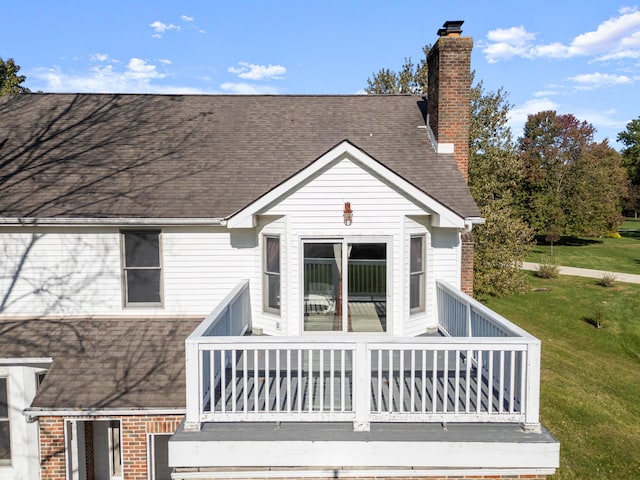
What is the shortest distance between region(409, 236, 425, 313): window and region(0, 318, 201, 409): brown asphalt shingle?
477 centimetres

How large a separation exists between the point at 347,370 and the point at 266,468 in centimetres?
247

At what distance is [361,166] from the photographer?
8.67 metres

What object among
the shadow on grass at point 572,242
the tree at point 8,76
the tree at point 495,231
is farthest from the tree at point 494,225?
the shadow on grass at point 572,242

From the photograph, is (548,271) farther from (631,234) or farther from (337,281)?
(631,234)

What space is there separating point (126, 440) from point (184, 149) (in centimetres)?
687

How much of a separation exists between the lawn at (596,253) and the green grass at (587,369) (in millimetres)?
7560

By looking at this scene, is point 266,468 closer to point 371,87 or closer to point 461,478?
point 461,478

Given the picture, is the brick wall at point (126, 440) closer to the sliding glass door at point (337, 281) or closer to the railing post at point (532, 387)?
Answer: the sliding glass door at point (337, 281)

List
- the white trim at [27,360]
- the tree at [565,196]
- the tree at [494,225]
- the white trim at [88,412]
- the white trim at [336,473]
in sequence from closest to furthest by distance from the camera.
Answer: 1. the white trim at [336,473]
2. the white trim at [88,412]
3. the white trim at [27,360]
4. the tree at [494,225]
5. the tree at [565,196]

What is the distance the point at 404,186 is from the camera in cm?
850

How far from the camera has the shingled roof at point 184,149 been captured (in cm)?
954

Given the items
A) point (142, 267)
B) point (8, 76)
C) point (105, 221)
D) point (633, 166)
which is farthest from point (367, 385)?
point (633, 166)

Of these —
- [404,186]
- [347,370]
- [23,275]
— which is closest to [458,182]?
[404,186]

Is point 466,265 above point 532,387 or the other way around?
above
